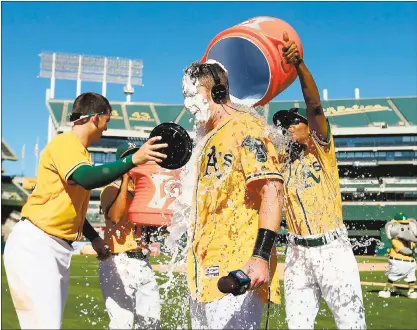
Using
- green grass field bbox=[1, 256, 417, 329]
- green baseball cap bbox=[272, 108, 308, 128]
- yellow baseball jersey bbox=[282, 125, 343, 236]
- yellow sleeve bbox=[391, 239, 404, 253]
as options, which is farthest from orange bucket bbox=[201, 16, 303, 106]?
yellow sleeve bbox=[391, 239, 404, 253]

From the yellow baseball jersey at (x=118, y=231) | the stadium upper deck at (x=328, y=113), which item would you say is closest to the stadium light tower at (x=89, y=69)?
the stadium upper deck at (x=328, y=113)

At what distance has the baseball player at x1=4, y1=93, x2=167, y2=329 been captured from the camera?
3.43 m

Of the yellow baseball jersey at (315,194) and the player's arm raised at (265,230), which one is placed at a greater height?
the yellow baseball jersey at (315,194)

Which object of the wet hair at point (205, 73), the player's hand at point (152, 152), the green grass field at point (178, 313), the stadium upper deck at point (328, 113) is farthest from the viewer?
the stadium upper deck at point (328, 113)

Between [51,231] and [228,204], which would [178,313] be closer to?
[51,231]

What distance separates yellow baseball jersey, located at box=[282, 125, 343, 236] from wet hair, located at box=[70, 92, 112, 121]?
1483 millimetres

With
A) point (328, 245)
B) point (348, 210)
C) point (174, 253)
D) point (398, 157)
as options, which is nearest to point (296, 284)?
point (328, 245)

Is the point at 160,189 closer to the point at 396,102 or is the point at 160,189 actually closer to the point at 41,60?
the point at 396,102

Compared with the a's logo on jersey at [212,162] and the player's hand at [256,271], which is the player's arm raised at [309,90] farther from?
the player's hand at [256,271]

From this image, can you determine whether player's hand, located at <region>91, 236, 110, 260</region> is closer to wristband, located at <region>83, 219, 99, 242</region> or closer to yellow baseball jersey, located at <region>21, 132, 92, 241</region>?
wristband, located at <region>83, 219, 99, 242</region>

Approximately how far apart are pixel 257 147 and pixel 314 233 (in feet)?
5.94

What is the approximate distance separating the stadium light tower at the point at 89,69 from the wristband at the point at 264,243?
2525 inches

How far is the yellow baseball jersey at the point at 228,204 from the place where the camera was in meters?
2.59

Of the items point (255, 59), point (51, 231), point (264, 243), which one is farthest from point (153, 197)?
point (264, 243)
